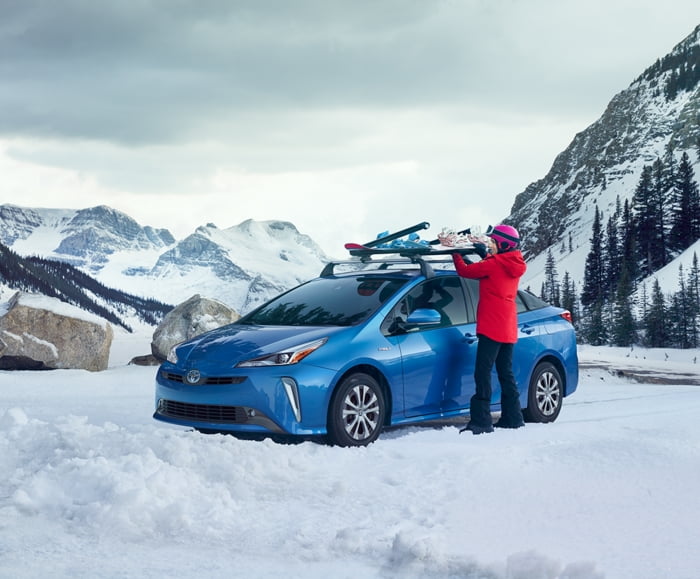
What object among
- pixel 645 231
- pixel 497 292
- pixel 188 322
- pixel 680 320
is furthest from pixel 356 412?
pixel 645 231

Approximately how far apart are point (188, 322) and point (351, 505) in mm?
13337

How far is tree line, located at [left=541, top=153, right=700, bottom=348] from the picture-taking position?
8781 centimetres

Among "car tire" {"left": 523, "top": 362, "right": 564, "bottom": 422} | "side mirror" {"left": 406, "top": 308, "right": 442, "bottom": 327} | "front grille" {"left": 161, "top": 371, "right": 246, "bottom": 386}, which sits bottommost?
"car tire" {"left": 523, "top": 362, "right": 564, "bottom": 422}

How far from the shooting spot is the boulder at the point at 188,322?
17500 mm

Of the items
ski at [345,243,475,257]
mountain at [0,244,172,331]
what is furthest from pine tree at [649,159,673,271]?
ski at [345,243,475,257]

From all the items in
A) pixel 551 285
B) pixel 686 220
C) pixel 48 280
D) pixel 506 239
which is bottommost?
pixel 506 239

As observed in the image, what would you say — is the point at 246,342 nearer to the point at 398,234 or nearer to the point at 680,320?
the point at 398,234

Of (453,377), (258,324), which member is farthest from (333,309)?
(453,377)

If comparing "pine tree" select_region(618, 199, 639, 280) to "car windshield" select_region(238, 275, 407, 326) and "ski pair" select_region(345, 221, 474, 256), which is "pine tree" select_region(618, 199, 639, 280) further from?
"car windshield" select_region(238, 275, 407, 326)

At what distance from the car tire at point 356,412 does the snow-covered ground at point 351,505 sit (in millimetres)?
213

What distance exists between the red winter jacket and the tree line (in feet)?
271

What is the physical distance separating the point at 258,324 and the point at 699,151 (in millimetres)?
174949

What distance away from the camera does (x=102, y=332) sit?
16094mm

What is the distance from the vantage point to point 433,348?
765cm
